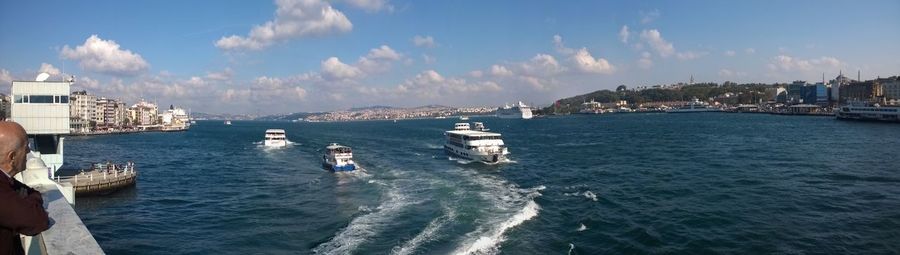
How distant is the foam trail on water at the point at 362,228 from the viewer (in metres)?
21.1

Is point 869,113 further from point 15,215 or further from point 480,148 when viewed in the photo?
point 15,215

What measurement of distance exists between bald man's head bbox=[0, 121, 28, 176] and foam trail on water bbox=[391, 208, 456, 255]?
1691 cm

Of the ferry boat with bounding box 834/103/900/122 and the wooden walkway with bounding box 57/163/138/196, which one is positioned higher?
the ferry boat with bounding box 834/103/900/122

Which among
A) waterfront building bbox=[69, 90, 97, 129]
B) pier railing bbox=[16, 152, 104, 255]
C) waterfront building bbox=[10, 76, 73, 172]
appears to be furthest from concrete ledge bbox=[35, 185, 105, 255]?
waterfront building bbox=[69, 90, 97, 129]

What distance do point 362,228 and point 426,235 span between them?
133 inches

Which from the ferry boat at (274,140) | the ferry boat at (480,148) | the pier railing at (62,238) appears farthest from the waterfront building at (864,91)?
the pier railing at (62,238)

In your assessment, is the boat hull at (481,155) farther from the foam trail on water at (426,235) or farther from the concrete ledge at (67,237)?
the concrete ledge at (67,237)

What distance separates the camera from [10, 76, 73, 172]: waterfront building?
33250mm

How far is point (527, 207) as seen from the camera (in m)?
28.3

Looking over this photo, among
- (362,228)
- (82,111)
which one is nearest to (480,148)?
(362,228)

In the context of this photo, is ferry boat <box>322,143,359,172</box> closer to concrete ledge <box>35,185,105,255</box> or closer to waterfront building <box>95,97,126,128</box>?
concrete ledge <box>35,185,105,255</box>

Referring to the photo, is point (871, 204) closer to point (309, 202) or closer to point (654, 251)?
point (654, 251)

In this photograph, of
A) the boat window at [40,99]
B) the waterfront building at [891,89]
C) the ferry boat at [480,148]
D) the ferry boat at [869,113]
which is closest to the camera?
the boat window at [40,99]

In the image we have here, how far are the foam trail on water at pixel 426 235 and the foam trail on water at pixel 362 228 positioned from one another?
74.0 inches
